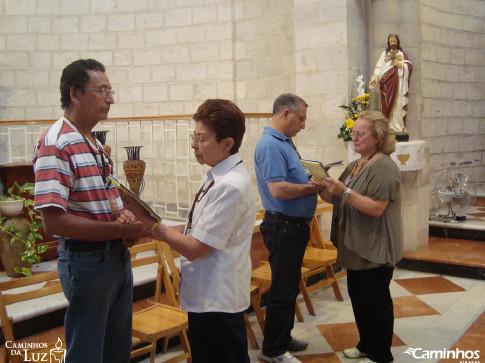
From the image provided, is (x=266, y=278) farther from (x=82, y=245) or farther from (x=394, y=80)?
(x=394, y=80)

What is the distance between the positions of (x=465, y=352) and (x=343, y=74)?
3.10m

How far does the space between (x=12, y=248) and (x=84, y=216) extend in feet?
7.79

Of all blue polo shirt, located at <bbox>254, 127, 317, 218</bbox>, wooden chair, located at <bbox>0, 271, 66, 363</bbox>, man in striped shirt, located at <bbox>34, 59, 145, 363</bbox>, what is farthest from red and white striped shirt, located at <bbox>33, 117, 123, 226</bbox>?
blue polo shirt, located at <bbox>254, 127, 317, 218</bbox>

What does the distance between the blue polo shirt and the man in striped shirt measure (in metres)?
1.24

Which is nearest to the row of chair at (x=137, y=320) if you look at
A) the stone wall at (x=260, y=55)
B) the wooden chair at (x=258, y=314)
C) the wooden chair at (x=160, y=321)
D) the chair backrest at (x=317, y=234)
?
the wooden chair at (x=160, y=321)

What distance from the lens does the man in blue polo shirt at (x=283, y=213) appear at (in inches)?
117

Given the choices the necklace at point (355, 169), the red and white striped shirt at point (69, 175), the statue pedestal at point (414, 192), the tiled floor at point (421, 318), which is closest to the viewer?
the red and white striped shirt at point (69, 175)

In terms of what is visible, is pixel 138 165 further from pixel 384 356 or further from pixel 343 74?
pixel 384 356

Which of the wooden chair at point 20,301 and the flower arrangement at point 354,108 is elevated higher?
the flower arrangement at point 354,108

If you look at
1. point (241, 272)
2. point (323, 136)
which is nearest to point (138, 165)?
point (323, 136)

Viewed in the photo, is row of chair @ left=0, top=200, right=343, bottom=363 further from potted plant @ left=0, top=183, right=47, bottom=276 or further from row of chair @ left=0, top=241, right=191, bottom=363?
potted plant @ left=0, top=183, right=47, bottom=276

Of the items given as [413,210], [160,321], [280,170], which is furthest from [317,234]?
[160,321]
